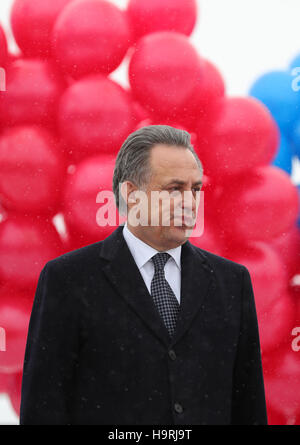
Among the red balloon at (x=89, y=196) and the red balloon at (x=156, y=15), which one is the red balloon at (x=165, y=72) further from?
the red balloon at (x=89, y=196)

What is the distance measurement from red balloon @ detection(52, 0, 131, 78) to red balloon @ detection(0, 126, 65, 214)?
0.27 meters

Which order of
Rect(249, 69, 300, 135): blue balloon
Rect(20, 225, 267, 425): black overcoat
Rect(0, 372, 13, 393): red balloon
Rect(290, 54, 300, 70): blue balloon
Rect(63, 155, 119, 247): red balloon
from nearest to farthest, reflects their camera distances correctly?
Rect(20, 225, 267, 425): black overcoat
Rect(63, 155, 119, 247): red balloon
Rect(0, 372, 13, 393): red balloon
Rect(249, 69, 300, 135): blue balloon
Rect(290, 54, 300, 70): blue balloon

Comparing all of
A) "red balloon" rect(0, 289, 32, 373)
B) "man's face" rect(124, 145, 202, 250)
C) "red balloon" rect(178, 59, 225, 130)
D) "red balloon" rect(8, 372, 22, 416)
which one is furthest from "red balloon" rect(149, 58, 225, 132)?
"red balloon" rect(8, 372, 22, 416)

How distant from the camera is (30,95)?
1.85 meters

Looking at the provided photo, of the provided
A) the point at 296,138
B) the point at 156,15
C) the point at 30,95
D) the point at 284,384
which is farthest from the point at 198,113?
the point at 284,384

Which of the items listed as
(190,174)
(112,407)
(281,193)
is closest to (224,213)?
(281,193)

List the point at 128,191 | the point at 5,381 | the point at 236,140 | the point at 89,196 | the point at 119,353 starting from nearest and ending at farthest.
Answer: the point at 119,353 < the point at 128,191 < the point at 89,196 < the point at 236,140 < the point at 5,381

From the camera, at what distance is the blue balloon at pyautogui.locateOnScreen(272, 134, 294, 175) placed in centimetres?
222

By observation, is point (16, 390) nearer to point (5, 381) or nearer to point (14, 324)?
point (5, 381)

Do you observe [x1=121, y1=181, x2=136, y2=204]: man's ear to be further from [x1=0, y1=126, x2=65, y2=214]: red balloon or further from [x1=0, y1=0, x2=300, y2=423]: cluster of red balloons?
[x1=0, y1=126, x2=65, y2=214]: red balloon

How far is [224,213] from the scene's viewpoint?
1.92m

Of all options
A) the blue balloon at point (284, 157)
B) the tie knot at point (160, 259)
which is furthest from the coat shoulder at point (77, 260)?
the blue balloon at point (284, 157)

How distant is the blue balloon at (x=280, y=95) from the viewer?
2.21m

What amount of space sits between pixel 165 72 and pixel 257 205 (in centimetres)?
57
